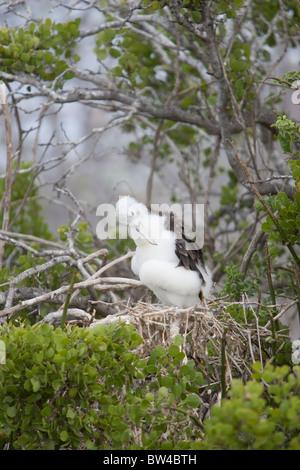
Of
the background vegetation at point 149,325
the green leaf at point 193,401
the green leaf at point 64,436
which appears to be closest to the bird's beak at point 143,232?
the background vegetation at point 149,325

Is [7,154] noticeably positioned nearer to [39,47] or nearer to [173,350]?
[39,47]

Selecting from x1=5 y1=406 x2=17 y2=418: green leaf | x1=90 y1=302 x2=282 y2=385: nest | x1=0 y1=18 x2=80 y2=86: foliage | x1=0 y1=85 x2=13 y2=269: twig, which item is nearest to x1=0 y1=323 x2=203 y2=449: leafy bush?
x1=5 y1=406 x2=17 y2=418: green leaf

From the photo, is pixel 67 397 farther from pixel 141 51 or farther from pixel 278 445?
pixel 141 51

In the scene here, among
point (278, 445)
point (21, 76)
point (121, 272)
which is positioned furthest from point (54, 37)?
point (278, 445)

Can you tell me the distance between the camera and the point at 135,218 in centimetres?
253

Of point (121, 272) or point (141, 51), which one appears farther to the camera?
point (141, 51)

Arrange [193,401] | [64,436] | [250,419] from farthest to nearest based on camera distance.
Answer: [193,401]
[64,436]
[250,419]

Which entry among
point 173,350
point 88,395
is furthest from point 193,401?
point 88,395

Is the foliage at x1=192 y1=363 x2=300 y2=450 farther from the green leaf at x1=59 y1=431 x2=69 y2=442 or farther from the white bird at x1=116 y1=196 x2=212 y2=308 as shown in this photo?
the white bird at x1=116 y1=196 x2=212 y2=308

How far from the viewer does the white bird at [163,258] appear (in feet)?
8.10

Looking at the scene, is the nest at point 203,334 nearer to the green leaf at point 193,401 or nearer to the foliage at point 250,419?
the green leaf at point 193,401

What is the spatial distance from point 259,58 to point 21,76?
6.34ft

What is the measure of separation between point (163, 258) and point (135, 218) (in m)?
0.20

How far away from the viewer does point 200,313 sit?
7.61 feet
